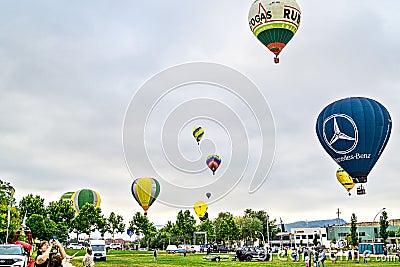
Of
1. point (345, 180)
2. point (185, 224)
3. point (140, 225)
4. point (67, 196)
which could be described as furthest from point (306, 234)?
point (345, 180)

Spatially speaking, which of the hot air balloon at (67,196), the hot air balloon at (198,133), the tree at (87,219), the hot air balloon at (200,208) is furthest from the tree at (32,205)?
the hot air balloon at (200,208)

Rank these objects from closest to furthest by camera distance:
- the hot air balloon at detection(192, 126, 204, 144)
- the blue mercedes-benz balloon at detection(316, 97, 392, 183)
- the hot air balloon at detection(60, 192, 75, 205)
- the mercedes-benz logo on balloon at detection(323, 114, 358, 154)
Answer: the blue mercedes-benz balloon at detection(316, 97, 392, 183) → the mercedes-benz logo on balloon at detection(323, 114, 358, 154) → the hot air balloon at detection(192, 126, 204, 144) → the hot air balloon at detection(60, 192, 75, 205)

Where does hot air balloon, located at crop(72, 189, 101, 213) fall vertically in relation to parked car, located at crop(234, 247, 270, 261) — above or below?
above

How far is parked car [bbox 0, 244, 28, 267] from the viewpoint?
2133cm

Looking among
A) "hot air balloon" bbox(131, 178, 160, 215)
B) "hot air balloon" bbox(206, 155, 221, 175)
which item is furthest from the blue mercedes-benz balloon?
"hot air balloon" bbox(131, 178, 160, 215)

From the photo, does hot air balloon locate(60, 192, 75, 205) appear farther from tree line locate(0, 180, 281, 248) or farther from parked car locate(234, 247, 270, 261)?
parked car locate(234, 247, 270, 261)

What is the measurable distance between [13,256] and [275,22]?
19893 millimetres

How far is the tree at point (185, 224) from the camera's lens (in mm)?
91875

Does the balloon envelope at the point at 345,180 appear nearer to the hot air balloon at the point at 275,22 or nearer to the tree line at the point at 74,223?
the hot air balloon at the point at 275,22

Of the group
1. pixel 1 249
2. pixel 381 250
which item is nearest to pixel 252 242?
pixel 381 250

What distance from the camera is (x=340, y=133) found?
34625 mm

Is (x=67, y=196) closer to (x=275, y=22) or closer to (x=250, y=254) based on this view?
(x=250, y=254)

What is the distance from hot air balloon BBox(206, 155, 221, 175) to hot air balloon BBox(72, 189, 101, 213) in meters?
24.8

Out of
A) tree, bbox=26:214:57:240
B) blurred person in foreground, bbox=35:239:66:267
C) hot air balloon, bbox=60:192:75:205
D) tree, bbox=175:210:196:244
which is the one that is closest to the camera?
blurred person in foreground, bbox=35:239:66:267
